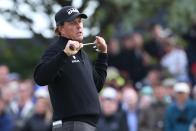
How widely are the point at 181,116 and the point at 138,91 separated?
3.75 m

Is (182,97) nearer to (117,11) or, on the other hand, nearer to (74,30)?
(117,11)

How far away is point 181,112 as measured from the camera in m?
15.3

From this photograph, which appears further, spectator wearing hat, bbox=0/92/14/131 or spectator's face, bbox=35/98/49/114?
spectator wearing hat, bbox=0/92/14/131

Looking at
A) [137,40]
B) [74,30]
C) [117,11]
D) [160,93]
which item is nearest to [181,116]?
[160,93]

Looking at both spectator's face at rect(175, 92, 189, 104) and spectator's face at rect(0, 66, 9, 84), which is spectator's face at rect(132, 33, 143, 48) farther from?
spectator's face at rect(175, 92, 189, 104)

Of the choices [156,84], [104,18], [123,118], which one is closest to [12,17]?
[104,18]

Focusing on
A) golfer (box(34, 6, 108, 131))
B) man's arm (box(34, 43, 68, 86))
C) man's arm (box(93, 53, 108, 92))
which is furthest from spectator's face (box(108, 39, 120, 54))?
man's arm (box(34, 43, 68, 86))

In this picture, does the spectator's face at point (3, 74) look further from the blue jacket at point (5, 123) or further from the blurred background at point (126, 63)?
the blue jacket at point (5, 123)

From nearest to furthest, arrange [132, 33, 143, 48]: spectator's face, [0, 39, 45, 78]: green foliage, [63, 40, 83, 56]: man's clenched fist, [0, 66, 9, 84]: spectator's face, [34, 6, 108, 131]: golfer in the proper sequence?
[63, 40, 83, 56]: man's clenched fist
[34, 6, 108, 131]: golfer
[0, 66, 9, 84]: spectator's face
[132, 33, 143, 48]: spectator's face
[0, 39, 45, 78]: green foliage

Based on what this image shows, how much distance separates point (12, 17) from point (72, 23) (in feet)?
18.8

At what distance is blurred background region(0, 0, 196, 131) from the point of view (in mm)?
15109

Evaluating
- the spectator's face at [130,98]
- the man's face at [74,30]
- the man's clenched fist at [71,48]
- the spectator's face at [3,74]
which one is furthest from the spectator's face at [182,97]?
the man's clenched fist at [71,48]

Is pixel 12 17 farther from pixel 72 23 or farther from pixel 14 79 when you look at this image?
pixel 72 23

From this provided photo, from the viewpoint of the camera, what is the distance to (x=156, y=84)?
18.2m
